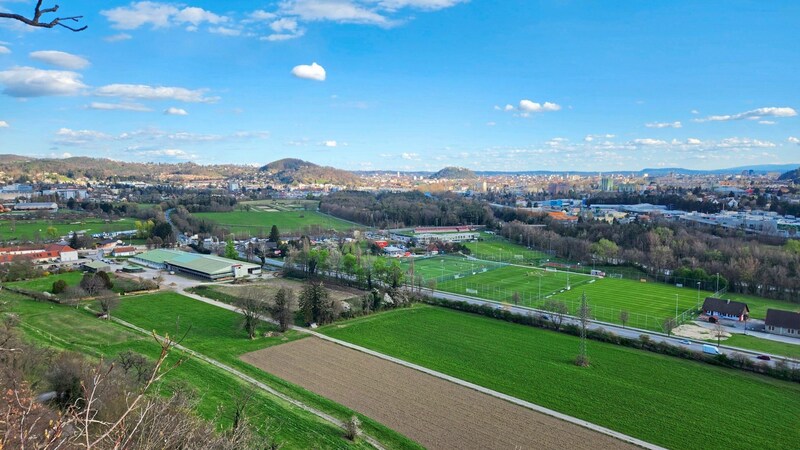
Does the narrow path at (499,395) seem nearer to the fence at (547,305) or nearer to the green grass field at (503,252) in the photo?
the fence at (547,305)

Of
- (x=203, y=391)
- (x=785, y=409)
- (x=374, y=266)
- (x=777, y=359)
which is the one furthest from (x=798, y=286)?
(x=203, y=391)

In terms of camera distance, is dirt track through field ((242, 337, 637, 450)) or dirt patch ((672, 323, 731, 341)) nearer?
dirt track through field ((242, 337, 637, 450))

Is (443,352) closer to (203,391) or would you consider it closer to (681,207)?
(203,391)

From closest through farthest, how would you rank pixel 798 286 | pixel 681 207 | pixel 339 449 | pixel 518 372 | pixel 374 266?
pixel 339 449 < pixel 518 372 < pixel 798 286 < pixel 374 266 < pixel 681 207

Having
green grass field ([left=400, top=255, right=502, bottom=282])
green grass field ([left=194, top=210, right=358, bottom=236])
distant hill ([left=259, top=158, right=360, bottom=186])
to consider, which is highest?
distant hill ([left=259, top=158, right=360, bottom=186])

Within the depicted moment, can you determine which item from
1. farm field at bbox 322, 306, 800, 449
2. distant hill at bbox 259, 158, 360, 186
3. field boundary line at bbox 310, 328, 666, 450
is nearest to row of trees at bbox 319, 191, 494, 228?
farm field at bbox 322, 306, 800, 449

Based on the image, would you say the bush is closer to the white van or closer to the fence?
the fence

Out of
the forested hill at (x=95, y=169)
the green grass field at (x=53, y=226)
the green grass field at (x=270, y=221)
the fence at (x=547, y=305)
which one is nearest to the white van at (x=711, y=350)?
the fence at (x=547, y=305)

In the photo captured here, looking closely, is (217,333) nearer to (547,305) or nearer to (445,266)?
(547,305)
